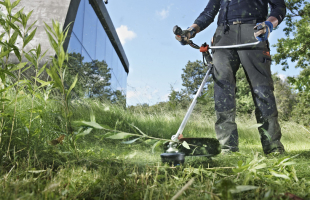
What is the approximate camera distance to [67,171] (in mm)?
951

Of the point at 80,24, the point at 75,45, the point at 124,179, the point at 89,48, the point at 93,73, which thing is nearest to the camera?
the point at 124,179

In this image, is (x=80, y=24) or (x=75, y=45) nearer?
(x=75, y=45)

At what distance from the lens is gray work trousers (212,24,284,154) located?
201cm

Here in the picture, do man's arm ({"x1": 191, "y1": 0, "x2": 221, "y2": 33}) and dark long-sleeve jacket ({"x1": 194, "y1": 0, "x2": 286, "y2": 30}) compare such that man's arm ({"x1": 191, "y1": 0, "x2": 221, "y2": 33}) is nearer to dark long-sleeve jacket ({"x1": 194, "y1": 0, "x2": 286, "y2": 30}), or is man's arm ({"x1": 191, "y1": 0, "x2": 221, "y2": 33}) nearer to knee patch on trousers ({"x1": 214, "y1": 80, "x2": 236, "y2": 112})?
dark long-sleeve jacket ({"x1": 194, "y1": 0, "x2": 286, "y2": 30})

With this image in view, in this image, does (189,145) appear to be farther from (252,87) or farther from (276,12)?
(276,12)

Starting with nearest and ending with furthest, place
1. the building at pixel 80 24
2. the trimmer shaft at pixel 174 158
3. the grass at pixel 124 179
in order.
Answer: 1. the grass at pixel 124 179
2. the trimmer shaft at pixel 174 158
3. the building at pixel 80 24

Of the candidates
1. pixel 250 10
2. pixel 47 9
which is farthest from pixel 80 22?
pixel 250 10

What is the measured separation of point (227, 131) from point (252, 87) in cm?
51

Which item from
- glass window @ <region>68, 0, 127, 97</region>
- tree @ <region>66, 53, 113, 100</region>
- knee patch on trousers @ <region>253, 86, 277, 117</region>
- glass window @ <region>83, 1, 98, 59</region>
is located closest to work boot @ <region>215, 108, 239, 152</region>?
knee patch on trousers @ <region>253, 86, 277, 117</region>

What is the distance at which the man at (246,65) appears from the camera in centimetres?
201

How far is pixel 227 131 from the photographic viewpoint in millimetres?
2004

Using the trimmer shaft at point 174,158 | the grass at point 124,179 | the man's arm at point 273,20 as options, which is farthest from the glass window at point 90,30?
the trimmer shaft at point 174,158

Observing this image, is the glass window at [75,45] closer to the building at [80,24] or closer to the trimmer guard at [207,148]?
the building at [80,24]

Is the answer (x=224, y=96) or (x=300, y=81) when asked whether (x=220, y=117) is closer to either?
(x=224, y=96)
